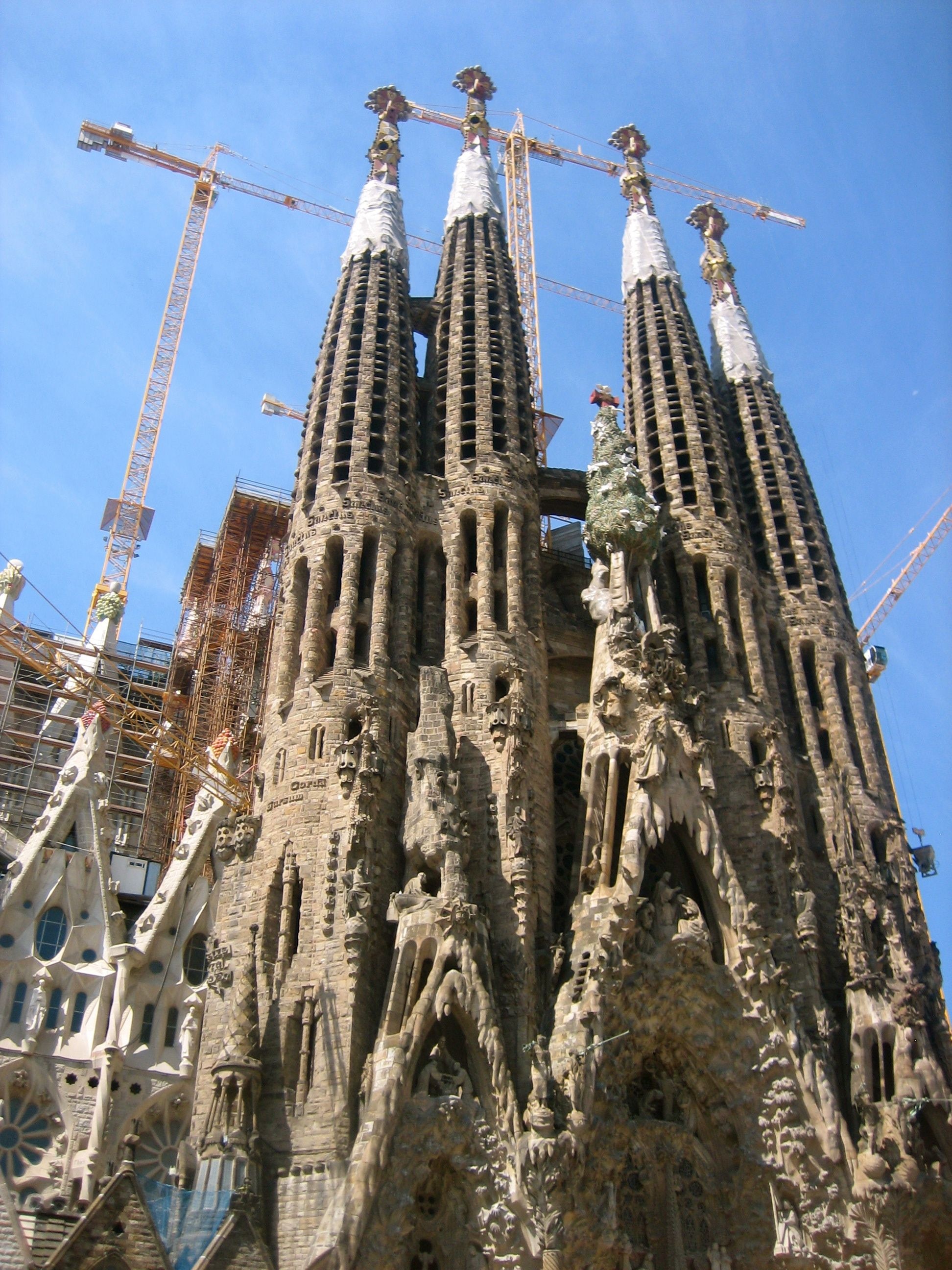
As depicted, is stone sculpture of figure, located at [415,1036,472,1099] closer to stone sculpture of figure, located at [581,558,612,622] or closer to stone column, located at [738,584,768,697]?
stone sculpture of figure, located at [581,558,612,622]

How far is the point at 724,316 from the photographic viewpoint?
47.0 metres

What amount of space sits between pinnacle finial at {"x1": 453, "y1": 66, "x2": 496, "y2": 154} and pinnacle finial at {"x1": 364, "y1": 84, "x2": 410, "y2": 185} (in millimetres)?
2414

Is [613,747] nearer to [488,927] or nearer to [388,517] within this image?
[488,927]

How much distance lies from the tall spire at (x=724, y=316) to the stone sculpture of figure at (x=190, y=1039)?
27.5 metres

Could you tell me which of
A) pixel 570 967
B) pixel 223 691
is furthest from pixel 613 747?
pixel 223 691

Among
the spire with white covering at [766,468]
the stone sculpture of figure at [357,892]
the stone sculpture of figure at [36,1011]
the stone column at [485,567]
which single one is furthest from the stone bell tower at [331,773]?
the spire with white covering at [766,468]

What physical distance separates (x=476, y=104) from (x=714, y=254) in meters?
11.0

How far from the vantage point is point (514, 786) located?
28.5 meters

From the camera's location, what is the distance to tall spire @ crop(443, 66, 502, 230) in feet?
146

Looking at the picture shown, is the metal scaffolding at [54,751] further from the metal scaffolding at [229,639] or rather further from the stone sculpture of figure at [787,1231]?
the stone sculpture of figure at [787,1231]

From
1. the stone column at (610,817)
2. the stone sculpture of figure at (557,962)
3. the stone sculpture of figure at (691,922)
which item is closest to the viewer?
the stone sculpture of figure at (557,962)

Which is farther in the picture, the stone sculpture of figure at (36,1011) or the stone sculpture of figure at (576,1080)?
the stone sculpture of figure at (36,1011)

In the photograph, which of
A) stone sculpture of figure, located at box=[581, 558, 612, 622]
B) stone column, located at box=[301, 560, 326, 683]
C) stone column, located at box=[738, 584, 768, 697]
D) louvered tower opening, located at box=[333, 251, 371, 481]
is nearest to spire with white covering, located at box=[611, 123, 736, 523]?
stone column, located at box=[738, 584, 768, 697]

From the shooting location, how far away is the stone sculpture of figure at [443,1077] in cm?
2344
